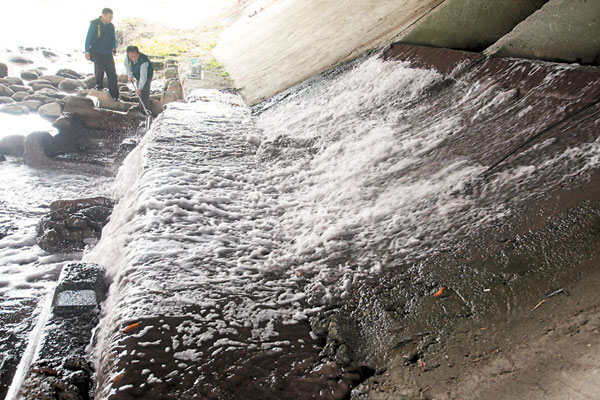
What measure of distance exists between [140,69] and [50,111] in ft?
10.0

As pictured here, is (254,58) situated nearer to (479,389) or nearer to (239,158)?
(239,158)

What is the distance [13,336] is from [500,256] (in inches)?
140

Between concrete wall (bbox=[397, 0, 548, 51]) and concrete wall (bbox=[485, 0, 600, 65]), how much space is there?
508 mm

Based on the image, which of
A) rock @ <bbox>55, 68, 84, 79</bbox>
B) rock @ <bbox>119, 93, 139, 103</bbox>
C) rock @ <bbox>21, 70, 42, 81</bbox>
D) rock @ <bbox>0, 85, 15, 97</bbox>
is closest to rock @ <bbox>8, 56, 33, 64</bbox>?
rock @ <bbox>21, 70, 42, 81</bbox>

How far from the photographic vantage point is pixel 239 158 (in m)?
5.31

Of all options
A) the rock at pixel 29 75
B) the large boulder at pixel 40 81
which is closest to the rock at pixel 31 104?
the large boulder at pixel 40 81

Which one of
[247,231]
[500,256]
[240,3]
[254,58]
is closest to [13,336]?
[247,231]

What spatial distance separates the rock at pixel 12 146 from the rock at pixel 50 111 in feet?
8.79

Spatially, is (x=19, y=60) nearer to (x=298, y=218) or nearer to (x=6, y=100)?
(x=6, y=100)

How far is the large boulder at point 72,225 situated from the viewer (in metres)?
4.98

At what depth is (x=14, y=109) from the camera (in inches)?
418

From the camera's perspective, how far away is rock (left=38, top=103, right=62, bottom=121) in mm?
10555

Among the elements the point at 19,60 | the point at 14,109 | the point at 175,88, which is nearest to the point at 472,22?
the point at 175,88

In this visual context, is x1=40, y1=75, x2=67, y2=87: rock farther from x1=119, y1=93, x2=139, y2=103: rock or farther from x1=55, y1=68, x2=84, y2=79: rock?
x1=119, y1=93, x2=139, y2=103: rock
